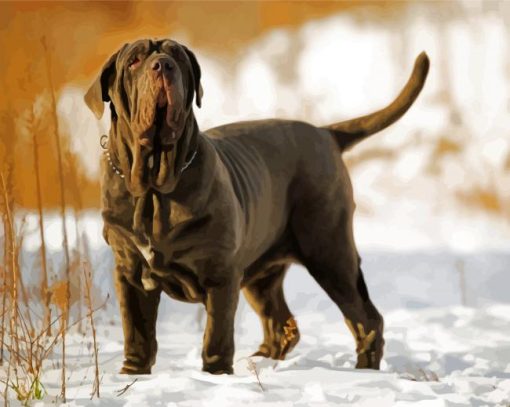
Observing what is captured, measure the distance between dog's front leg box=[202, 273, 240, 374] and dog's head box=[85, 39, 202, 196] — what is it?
0.47m

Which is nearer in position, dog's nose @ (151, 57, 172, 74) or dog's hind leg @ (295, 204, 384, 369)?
dog's nose @ (151, 57, 172, 74)

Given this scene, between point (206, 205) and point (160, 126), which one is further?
point (206, 205)

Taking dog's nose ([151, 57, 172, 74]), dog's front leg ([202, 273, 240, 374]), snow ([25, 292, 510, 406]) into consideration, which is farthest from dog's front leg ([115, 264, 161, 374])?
dog's nose ([151, 57, 172, 74])

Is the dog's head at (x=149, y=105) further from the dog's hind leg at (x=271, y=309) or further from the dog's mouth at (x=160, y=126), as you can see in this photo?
the dog's hind leg at (x=271, y=309)

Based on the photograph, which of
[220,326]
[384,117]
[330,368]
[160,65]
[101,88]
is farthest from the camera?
[384,117]

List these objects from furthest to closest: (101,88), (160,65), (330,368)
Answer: (330,368) < (101,88) < (160,65)

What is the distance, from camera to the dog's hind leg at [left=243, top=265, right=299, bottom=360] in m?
4.70

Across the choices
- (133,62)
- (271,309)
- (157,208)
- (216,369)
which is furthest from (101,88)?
(271,309)

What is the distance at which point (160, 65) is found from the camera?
323 centimetres

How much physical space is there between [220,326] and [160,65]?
1066 mm

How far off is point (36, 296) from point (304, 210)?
6.28ft

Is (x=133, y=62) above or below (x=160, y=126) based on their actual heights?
above

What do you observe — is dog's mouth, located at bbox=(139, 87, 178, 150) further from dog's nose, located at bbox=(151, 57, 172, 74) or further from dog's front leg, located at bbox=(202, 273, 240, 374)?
dog's front leg, located at bbox=(202, 273, 240, 374)

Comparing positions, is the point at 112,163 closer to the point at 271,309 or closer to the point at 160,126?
the point at 160,126
